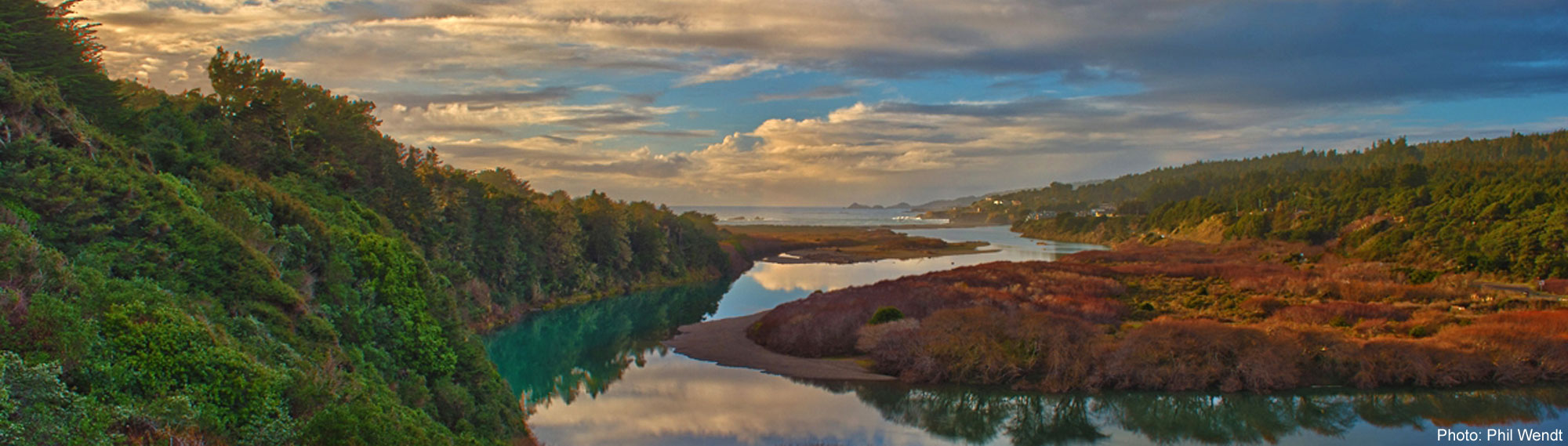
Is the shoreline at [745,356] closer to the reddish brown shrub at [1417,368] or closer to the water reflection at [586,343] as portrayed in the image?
the water reflection at [586,343]

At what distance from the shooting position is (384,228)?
3603 centimetres

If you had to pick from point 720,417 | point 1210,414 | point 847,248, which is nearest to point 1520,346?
point 1210,414

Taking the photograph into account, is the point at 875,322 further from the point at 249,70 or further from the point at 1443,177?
the point at 1443,177


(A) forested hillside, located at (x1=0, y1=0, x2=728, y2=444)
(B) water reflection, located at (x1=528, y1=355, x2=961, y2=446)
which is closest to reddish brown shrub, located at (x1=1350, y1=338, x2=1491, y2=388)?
(B) water reflection, located at (x1=528, y1=355, x2=961, y2=446)

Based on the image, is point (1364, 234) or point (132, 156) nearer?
point (132, 156)

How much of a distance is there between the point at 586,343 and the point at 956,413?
26.3 m

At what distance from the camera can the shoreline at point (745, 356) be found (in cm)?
3806

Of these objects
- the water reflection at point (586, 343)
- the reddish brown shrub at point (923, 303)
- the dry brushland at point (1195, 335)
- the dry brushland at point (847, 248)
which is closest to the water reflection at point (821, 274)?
the water reflection at point (586, 343)

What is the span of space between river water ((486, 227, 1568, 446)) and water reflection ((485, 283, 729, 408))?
26cm

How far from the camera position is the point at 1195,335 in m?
33.6

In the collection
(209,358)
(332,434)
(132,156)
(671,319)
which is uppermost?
(132,156)

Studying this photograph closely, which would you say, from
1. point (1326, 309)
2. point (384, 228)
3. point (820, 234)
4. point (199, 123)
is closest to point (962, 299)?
point (1326, 309)

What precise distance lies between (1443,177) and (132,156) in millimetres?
131677

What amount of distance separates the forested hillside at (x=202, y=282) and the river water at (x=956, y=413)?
21.8ft
